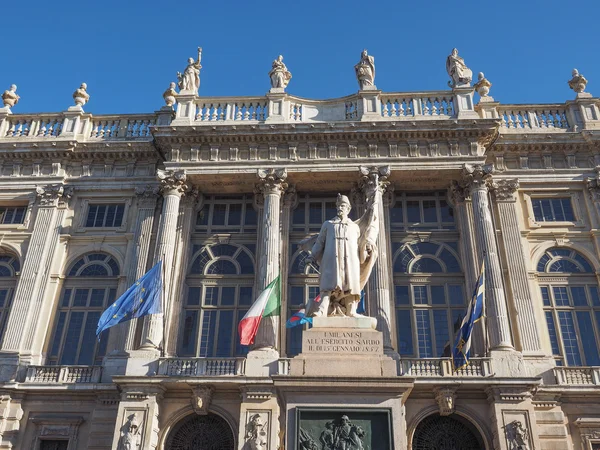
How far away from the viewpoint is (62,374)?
19844 millimetres

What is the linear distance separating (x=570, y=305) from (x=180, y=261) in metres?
14.1

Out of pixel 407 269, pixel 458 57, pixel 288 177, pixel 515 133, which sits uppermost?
pixel 458 57

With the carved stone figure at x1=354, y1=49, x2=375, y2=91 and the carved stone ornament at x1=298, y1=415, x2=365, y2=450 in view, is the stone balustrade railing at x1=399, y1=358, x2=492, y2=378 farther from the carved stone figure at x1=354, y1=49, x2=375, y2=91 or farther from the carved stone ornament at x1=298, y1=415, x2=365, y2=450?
the carved stone figure at x1=354, y1=49, x2=375, y2=91

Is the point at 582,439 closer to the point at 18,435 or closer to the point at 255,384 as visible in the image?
the point at 255,384

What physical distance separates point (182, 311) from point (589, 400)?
13817mm

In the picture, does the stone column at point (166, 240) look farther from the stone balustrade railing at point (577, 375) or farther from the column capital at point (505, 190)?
the stone balustrade railing at point (577, 375)

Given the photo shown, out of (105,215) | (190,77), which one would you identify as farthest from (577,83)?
(105,215)

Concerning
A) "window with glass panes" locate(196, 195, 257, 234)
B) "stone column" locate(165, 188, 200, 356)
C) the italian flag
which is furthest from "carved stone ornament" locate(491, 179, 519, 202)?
"stone column" locate(165, 188, 200, 356)

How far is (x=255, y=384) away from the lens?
708 inches

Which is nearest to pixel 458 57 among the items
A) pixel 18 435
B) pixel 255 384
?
pixel 255 384

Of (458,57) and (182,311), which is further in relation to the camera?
(458,57)

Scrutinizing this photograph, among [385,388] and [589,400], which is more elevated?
[589,400]

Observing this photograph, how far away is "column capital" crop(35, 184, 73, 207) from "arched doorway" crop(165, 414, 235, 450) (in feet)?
34.6

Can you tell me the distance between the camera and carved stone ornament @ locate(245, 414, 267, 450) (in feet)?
55.2
